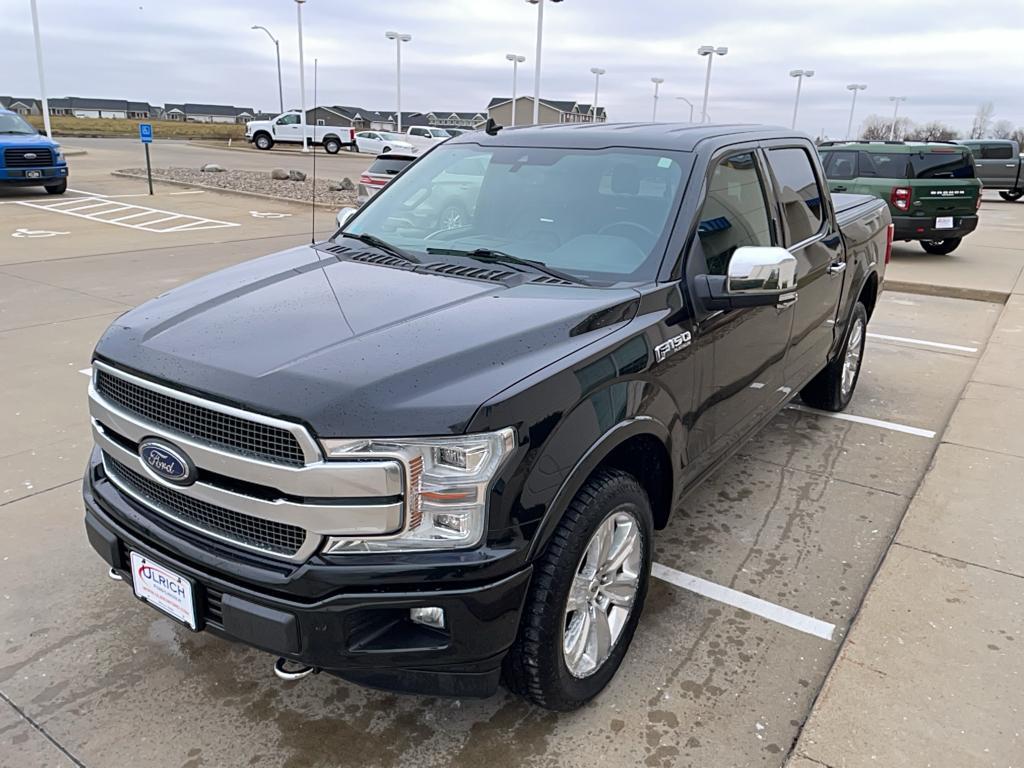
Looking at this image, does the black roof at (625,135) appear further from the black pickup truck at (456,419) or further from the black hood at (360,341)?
the black hood at (360,341)

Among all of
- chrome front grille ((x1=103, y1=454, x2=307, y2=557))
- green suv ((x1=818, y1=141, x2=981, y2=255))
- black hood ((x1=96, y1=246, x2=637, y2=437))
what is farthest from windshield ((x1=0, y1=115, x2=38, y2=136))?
chrome front grille ((x1=103, y1=454, x2=307, y2=557))

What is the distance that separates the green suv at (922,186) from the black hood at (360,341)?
1154 cm

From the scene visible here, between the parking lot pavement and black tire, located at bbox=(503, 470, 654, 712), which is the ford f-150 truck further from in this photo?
black tire, located at bbox=(503, 470, 654, 712)

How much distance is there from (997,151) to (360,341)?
30.2 metres

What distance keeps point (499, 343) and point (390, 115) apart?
3813 inches

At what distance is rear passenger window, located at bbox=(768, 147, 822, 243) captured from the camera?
4.10 metres

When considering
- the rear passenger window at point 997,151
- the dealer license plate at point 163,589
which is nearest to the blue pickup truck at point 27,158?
the dealer license plate at point 163,589

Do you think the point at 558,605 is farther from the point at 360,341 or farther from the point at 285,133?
the point at 285,133

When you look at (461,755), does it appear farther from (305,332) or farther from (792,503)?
(792,503)

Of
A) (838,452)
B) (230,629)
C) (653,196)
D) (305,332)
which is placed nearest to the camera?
(230,629)

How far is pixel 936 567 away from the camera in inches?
139

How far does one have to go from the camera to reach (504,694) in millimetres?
2768

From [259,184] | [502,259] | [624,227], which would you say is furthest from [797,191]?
[259,184]

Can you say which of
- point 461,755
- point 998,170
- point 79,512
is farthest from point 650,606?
point 998,170
